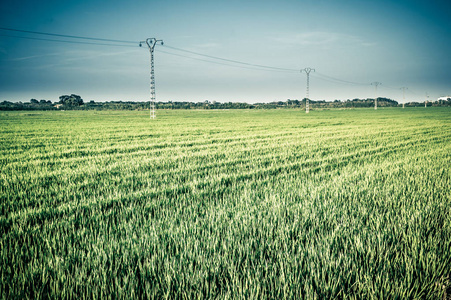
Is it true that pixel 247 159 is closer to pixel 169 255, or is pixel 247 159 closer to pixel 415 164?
pixel 415 164

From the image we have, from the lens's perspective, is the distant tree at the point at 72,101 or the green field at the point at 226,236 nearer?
the green field at the point at 226,236

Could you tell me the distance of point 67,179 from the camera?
22.3ft

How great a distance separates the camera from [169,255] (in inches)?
113

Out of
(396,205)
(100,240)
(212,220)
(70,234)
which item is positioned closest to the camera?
(100,240)

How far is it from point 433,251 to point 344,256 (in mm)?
1098

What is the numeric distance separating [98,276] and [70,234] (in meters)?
1.33

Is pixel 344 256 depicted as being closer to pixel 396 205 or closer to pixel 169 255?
pixel 169 255

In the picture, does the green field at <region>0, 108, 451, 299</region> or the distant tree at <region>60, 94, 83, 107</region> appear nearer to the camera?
the green field at <region>0, 108, 451, 299</region>

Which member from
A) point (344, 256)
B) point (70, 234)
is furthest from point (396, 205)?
point (70, 234)

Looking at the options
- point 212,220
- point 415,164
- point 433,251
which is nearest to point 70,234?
point 212,220

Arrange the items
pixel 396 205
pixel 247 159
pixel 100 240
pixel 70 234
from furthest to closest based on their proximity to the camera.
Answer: pixel 247 159 → pixel 396 205 → pixel 70 234 → pixel 100 240

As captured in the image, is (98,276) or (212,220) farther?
(212,220)

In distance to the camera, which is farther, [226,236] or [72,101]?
[72,101]

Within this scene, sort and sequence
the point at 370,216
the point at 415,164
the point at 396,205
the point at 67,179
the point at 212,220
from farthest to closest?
the point at 415,164 < the point at 67,179 < the point at 396,205 < the point at 370,216 < the point at 212,220
